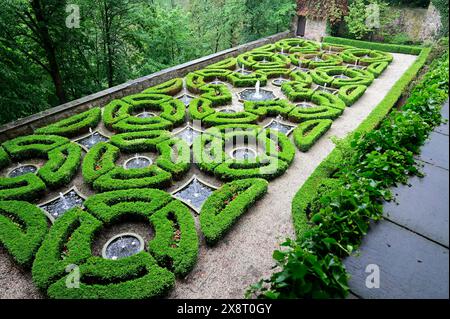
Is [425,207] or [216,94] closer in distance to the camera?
[425,207]

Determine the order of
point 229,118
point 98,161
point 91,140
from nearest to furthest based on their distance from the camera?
point 98,161 → point 91,140 → point 229,118

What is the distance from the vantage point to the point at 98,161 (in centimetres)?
926

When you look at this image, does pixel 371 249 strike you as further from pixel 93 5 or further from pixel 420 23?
pixel 420 23

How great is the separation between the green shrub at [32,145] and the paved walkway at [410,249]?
380 inches

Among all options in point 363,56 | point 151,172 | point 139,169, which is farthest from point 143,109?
point 363,56

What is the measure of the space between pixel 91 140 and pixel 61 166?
2.02 metres

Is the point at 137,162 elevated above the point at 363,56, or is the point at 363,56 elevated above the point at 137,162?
the point at 363,56

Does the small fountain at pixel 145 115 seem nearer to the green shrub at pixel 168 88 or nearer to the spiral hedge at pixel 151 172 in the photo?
the spiral hedge at pixel 151 172

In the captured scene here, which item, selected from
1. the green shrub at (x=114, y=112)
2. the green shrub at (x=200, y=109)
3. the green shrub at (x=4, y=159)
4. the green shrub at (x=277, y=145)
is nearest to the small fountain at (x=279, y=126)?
the green shrub at (x=277, y=145)

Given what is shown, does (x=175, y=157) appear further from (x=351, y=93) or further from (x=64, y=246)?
(x=351, y=93)

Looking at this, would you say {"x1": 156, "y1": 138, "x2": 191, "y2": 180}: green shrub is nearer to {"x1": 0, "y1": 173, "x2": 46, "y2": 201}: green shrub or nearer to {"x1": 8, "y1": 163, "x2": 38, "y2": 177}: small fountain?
{"x1": 0, "y1": 173, "x2": 46, "y2": 201}: green shrub

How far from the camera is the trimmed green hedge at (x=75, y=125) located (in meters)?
10.5

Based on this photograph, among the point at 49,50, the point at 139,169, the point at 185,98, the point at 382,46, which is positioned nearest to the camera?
the point at 139,169

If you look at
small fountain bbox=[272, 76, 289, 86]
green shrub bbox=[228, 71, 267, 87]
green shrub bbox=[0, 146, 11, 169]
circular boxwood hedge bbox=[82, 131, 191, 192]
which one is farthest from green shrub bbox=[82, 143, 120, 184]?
small fountain bbox=[272, 76, 289, 86]
